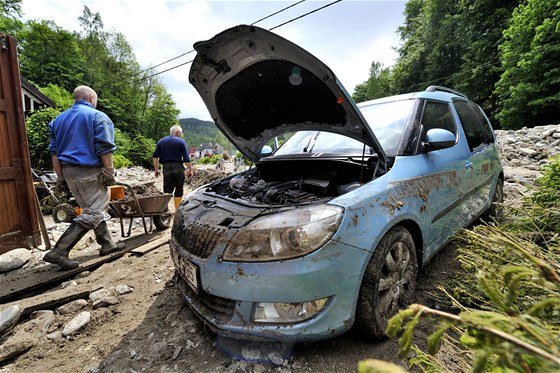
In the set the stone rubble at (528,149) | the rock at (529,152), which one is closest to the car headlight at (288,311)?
the stone rubble at (528,149)

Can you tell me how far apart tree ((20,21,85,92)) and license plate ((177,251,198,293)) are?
38273 mm

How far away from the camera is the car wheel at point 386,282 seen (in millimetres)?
1645

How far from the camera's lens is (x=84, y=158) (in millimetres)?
3141

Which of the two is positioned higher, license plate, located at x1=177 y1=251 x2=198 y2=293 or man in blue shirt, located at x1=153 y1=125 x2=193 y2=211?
man in blue shirt, located at x1=153 y1=125 x2=193 y2=211

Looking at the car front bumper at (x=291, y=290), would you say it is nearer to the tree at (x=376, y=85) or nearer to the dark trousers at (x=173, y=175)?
the dark trousers at (x=173, y=175)

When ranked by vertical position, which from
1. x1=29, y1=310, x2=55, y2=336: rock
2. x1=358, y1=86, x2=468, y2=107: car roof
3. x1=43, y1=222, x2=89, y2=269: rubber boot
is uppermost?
x1=358, y1=86, x2=468, y2=107: car roof

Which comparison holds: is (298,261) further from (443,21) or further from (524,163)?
(443,21)

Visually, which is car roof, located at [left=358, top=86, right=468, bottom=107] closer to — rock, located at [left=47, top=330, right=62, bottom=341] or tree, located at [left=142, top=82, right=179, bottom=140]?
rock, located at [left=47, top=330, right=62, bottom=341]

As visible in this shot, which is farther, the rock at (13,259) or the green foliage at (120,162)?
the green foliage at (120,162)

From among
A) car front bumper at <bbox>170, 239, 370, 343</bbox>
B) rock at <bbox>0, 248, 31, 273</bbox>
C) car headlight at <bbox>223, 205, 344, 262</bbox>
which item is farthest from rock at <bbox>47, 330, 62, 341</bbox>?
rock at <bbox>0, 248, 31, 273</bbox>

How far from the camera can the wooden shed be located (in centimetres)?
349

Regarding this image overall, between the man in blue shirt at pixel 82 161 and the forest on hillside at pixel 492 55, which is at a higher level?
the forest on hillside at pixel 492 55

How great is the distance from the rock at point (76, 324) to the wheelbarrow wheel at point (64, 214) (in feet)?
11.3

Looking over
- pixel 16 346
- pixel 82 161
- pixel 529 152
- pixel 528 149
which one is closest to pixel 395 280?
pixel 16 346
